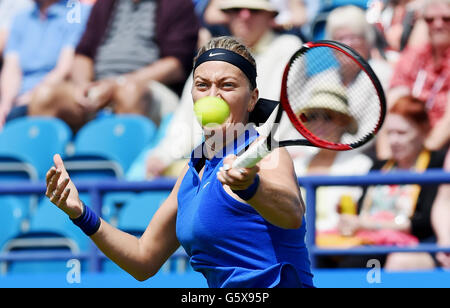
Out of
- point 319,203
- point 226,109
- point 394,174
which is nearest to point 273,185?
point 226,109

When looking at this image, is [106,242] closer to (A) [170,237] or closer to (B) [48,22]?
(A) [170,237]

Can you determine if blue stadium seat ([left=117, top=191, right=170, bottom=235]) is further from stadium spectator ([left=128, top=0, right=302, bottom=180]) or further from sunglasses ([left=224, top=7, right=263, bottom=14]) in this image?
sunglasses ([left=224, top=7, right=263, bottom=14])

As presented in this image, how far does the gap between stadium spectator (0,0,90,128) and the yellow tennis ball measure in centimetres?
501

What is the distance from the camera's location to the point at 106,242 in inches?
127

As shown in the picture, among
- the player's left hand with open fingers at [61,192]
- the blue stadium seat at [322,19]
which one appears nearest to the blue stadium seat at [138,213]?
the blue stadium seat at [322,19]

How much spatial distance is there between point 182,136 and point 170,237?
293 centimetres

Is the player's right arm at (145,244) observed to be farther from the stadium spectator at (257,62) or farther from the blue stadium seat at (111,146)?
the blue stadium seat at (111,146)

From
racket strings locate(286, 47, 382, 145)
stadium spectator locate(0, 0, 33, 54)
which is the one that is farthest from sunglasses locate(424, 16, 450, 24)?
stadium spectator locate(0, 0, 33, 54)

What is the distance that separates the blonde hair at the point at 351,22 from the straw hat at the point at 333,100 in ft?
7.85

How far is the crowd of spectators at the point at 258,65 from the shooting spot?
5.57m

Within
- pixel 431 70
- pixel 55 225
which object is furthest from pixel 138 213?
pixel 431 70

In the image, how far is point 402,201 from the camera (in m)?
5.45

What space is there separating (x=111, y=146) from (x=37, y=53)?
4.72 ft

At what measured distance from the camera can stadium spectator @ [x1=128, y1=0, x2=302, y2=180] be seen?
6043 millimetres
